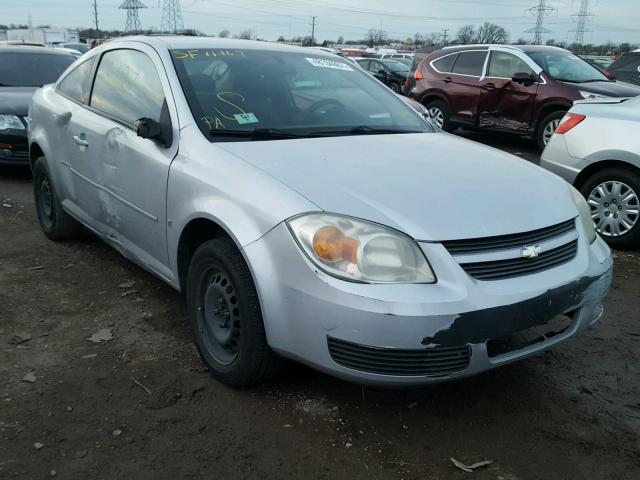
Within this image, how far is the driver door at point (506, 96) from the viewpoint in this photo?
10.1 meters

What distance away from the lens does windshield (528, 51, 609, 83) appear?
9992mm

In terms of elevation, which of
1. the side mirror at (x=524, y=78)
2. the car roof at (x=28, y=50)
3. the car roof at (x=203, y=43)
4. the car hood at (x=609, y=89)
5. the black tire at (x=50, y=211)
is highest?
the car roof at (x=203, y=43)

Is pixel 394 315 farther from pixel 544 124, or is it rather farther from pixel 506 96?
pixel 506 96

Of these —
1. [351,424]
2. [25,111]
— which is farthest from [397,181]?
[25,111]

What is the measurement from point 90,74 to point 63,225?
49.8 inches

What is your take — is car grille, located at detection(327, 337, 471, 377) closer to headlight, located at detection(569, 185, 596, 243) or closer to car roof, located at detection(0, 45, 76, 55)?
headlight, located at detection(569, 185, 596, 243)

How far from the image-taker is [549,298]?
8.25 ft

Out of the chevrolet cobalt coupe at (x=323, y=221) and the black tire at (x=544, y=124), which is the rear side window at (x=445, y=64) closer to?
the black tire at (x=544, y=124)

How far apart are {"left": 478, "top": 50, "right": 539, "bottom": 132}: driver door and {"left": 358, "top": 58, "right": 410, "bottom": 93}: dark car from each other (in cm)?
992

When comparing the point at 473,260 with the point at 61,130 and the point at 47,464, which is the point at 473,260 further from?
the point at 61,130

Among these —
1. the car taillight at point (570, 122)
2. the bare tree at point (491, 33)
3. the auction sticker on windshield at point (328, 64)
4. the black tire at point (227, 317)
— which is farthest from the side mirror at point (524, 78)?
the bare tree at point (491, 33)

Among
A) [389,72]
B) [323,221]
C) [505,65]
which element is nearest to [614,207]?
[323,221]

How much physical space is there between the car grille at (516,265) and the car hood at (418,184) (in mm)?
122

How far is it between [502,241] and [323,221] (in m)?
0.74
